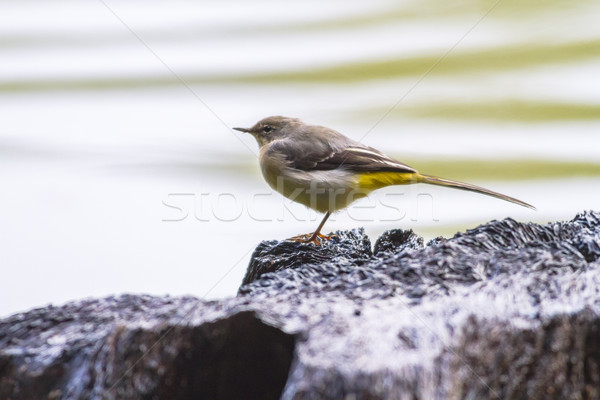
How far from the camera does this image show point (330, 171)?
14.7 feet

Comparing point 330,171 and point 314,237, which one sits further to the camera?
point 330,171

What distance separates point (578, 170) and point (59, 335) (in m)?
6.07

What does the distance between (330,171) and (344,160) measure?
107mm

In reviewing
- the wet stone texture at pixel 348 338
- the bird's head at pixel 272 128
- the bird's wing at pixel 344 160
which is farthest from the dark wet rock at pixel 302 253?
the bird's head at pixel 272 128

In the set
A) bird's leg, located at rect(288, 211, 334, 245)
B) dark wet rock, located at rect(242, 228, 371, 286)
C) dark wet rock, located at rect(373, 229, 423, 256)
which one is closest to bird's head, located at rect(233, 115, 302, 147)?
bird's leg, located at rect(288, 211, 334, 245)

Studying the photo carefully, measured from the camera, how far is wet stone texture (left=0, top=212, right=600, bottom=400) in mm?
1619

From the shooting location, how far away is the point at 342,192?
446cm

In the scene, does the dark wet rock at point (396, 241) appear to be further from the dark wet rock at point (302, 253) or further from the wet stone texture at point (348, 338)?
the wet stone texture at point (348, 338)

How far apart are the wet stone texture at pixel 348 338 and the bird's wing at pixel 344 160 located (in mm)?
2289

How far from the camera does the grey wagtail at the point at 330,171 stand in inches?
172

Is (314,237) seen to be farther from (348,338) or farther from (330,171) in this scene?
(348,338)

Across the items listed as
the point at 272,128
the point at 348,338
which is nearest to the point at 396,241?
the point at 348,338

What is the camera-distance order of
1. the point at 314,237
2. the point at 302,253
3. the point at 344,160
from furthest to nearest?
the point at 344,160 < the point at 314,237 < the point at 302,253

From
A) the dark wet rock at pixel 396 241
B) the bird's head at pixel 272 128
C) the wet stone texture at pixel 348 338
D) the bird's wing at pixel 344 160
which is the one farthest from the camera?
the bird's head at pixel 272 128
